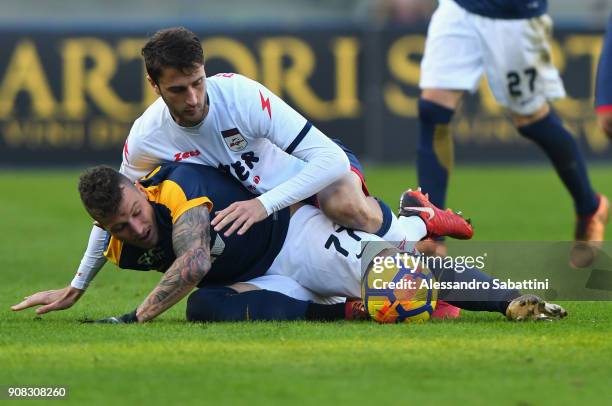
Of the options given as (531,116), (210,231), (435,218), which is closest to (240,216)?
(210,231)

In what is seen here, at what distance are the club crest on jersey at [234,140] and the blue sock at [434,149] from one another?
6.62ft

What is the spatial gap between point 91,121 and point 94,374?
1423 centimetres

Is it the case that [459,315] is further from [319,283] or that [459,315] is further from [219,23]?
[219,23]

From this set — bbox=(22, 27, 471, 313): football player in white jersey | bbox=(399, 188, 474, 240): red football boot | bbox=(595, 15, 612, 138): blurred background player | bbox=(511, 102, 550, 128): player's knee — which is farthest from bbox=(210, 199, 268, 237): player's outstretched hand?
bbox=(511, 102, 550, 128): player's knee

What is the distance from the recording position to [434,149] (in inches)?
304

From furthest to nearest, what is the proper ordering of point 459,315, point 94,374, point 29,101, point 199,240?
1. point 29,101
2. point 459,315
3. point 199,240
4. point 94,374

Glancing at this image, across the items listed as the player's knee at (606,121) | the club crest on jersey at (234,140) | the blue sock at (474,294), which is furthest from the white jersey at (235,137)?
the player's knee at (606,121)

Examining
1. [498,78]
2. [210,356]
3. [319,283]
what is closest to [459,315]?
[319,283]

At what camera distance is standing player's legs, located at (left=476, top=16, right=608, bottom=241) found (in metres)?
7.72

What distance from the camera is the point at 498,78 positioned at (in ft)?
25.9

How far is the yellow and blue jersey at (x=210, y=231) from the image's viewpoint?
5.37 metres

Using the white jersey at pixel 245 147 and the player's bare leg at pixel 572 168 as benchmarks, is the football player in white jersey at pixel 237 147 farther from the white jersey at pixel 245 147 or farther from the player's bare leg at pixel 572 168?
the player's bare leg at pixel 572 168

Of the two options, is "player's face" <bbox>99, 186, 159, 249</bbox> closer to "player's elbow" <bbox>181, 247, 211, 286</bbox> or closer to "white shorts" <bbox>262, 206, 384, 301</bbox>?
"player's elbow" <bbox>181, 247, 211, 286</bbox>

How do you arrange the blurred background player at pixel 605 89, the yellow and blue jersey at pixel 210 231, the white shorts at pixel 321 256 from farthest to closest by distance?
the blurred background player at pixel 605 89, the white shorts at pixel 321 256, the yellow and blue jersey at pixel 210 231
